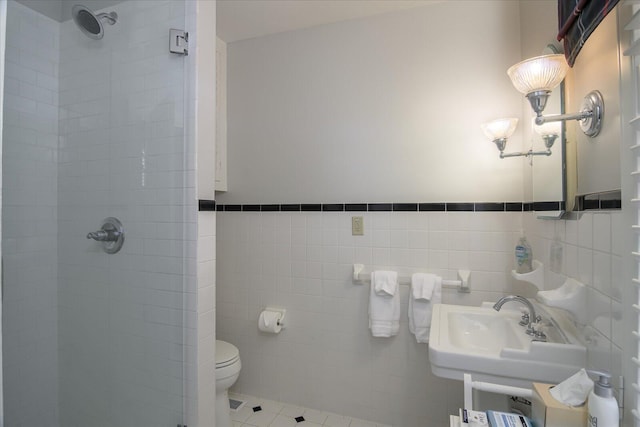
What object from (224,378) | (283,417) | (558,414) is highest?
(558,414)

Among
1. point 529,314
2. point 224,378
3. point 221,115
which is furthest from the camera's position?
point 221,115

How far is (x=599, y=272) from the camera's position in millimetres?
882

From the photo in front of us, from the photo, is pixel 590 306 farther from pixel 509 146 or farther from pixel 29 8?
pixel 29 8

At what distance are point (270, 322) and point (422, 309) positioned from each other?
3.17 ft

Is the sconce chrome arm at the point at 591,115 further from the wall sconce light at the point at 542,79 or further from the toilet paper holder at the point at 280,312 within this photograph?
the toilet paper holder at the point at 280,312

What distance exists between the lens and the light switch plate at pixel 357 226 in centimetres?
202

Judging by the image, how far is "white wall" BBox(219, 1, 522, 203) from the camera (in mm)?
1812

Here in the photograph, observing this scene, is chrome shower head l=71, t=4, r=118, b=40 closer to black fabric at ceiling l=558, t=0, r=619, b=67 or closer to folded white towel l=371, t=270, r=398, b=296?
black fabric at ceiling l=558, t=0, r=619, b=67

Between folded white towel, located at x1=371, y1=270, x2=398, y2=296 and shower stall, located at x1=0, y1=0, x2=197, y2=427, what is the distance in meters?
1.04

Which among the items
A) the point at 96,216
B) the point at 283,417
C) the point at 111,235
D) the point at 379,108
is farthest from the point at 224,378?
the point at 379,108

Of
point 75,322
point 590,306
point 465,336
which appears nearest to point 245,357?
point 75,322

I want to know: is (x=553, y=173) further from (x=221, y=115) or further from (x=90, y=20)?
(x=90, y=20)

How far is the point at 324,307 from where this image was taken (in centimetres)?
209

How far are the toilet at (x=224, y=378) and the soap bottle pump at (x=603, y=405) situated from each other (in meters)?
1.58
